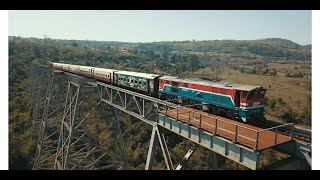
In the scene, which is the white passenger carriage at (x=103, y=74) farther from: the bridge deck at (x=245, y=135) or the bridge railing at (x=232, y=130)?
the bridge deck at (x=245, y=135)

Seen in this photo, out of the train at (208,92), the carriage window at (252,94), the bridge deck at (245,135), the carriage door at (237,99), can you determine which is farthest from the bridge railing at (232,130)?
the carriage window at (252,94)

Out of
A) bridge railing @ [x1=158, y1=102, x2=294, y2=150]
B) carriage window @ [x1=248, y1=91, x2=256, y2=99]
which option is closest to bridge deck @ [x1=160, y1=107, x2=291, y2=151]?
bridge railing @ [x1=158, y1=102, x2=294, y2=150]

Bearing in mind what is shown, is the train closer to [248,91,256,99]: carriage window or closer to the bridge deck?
[248,91,256,99]: carriage window

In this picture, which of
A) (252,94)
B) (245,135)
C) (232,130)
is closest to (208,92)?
(252,94)

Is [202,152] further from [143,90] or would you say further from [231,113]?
[231,113]

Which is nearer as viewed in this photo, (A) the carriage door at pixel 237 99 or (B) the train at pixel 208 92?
(B) the train at pixel 208 92
